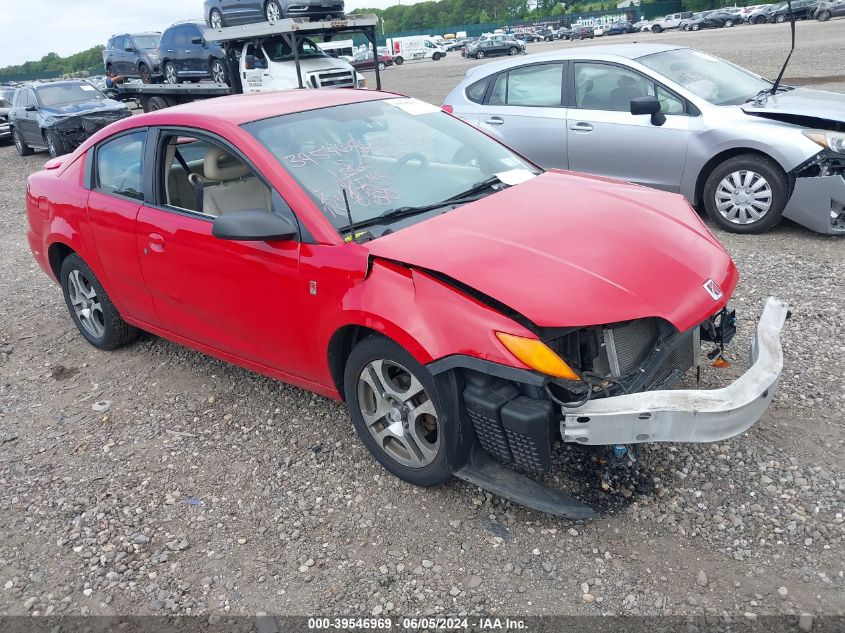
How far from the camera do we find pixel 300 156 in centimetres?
340

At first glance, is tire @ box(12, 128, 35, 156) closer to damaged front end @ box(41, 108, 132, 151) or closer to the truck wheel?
damaged front end @ box(41, 108, 132, 151)

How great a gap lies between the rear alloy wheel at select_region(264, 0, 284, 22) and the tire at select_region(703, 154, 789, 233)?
13.0 m

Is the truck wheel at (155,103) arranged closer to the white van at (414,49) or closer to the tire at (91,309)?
the tire at (91,309)

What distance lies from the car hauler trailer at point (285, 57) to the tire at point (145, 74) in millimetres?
7369

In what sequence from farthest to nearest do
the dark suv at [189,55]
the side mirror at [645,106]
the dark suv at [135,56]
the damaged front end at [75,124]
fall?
the dark suv at [135,56] → the dark suv at [189,55] → the damaged front end at [75,124] → the side mirror at [645,106]

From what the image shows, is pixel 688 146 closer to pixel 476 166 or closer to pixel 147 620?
pixel 476 166

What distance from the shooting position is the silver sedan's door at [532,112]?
690cm

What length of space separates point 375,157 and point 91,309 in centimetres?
260

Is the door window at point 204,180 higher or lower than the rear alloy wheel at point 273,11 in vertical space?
lower

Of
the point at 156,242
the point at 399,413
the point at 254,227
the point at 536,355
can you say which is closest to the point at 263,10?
the point at 156,242

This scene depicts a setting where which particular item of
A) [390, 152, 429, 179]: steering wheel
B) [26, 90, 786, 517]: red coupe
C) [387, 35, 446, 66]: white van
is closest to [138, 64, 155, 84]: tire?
[26, 90, 786, 517]: red coupe

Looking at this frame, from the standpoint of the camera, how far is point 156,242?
3.83 meters

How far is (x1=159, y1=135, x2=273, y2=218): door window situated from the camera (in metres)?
3.79

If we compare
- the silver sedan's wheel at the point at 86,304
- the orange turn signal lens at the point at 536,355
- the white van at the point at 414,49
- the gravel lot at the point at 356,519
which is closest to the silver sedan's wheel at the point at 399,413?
the gravel lot at the point at 356,519
